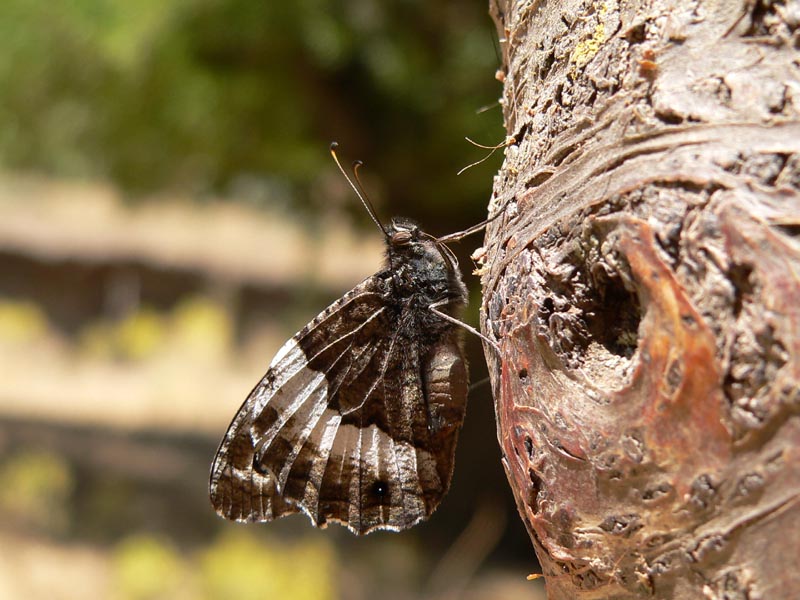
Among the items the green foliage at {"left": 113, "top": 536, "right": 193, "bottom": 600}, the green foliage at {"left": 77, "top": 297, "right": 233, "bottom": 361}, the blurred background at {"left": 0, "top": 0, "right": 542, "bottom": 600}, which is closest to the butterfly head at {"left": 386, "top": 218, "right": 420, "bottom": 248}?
the blurred background at {"left": 0, "top": 0, "right": 542, "bottom": 600}

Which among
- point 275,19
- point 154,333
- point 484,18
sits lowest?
point 154,333

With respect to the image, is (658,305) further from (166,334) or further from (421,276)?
(166,334)

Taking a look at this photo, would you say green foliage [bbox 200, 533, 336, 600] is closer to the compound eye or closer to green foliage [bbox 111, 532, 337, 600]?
green foliage [bbox 111, 532, 337, 600]

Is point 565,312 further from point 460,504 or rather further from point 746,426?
point 460,504

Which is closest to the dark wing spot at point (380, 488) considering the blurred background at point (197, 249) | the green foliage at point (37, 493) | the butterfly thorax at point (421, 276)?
the butterfly thorax at point (421, 276)

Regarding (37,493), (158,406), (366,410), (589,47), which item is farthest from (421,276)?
(158,406)

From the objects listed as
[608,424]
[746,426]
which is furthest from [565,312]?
[746,426]
